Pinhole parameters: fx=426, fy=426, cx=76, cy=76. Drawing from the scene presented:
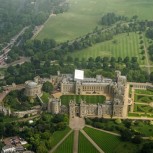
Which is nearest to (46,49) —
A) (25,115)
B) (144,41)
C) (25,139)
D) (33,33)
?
(33,33)

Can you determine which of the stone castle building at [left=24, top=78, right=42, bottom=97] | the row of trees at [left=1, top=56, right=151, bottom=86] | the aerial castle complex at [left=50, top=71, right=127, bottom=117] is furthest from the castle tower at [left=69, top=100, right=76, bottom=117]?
the row of trees at [left=1, top=56, right=151, bottom=86]

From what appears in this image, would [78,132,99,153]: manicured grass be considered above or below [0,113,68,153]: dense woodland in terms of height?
below

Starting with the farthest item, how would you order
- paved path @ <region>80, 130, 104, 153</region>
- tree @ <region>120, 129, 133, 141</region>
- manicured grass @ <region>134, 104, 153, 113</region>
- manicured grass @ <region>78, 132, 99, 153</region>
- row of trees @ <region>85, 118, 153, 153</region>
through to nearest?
manicured grass @ <region>134, 104, 153, 113</region>
tree @ <region>120, 129, 133, 141</region>
paved path @ <region>80, 130, 104, 153</region>
manicured grass @ <region>78, 132, 99, 153</region>
row of trees @ <region>85, 118, 153, 153</region>

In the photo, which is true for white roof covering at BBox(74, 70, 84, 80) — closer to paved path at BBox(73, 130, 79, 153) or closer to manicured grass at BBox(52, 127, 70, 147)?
manicured grass at BBox(52, 127, 70, 147)

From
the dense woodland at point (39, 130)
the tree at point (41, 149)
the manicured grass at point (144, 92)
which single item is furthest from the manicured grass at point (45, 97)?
the manicured grass at point (144, 92)

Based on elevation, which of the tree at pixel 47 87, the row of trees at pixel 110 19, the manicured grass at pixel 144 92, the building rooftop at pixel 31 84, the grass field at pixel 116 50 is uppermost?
the row of trees at pixel 110 19

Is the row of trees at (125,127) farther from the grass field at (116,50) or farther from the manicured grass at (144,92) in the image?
the grass field at (116,50)
